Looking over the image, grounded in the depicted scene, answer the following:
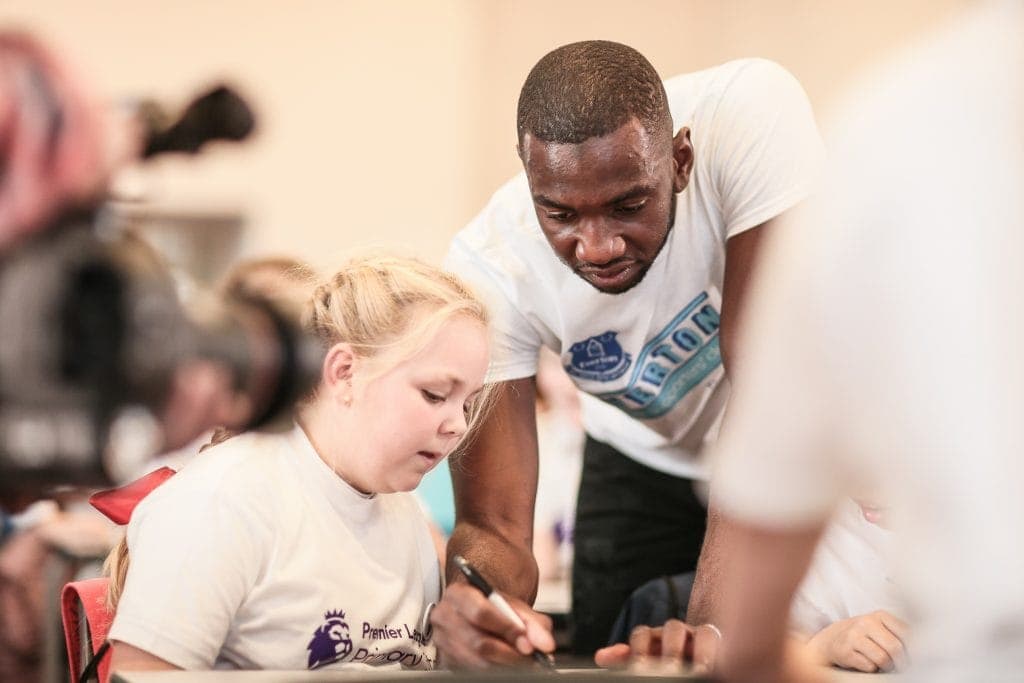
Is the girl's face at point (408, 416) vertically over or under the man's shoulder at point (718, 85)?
under

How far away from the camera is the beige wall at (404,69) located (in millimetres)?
3979

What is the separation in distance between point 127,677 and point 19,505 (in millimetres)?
508

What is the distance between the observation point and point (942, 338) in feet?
1.84

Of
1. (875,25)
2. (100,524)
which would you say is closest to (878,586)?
(100,524)

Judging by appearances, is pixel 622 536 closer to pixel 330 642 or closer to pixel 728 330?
pixel 728 330

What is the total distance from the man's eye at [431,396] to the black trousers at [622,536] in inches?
26.9

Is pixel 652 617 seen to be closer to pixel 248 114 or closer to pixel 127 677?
pixel 127 677

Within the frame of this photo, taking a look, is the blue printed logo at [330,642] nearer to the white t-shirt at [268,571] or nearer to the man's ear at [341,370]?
the white t-shirt at [268,571]

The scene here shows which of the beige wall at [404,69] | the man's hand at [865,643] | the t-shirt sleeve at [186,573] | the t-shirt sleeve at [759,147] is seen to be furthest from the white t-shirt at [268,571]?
the beige wall at [404,69]

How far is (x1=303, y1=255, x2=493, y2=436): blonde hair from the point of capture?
1.38 meters

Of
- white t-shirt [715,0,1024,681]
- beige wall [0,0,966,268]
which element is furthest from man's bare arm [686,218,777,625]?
beige wall [0,0,966,268]

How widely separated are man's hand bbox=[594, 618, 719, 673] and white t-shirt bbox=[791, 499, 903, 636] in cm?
38

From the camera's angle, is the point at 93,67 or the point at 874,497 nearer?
the point at 93,67

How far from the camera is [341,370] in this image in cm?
138
